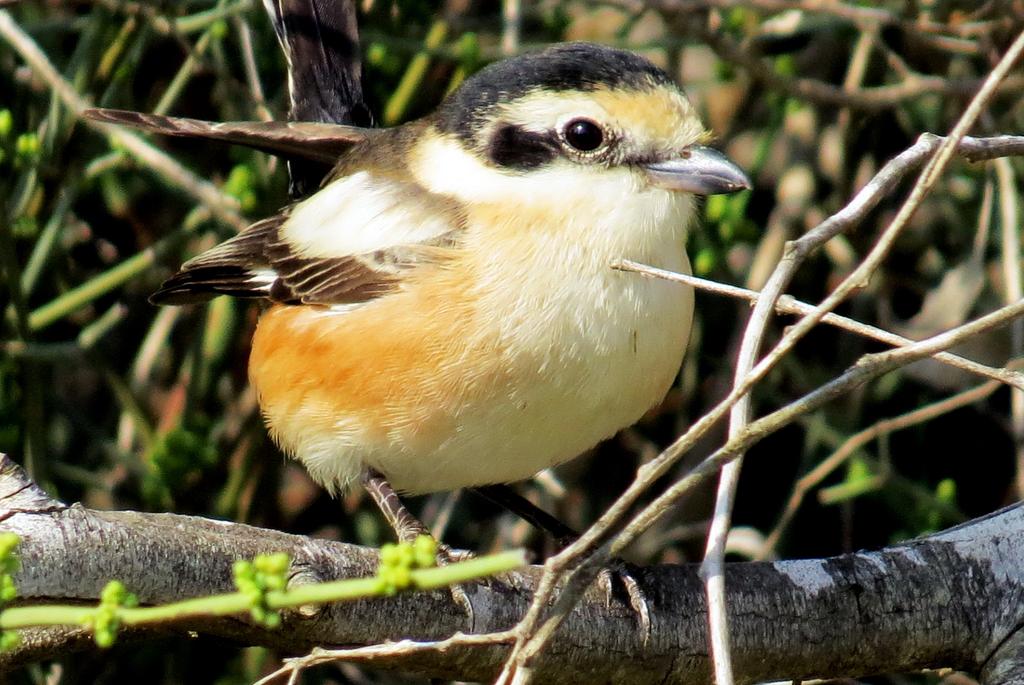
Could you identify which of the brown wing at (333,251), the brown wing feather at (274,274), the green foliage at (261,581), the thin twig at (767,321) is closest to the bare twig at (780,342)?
the thin twig at (767,321)

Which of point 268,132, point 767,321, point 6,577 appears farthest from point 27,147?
point 767,321

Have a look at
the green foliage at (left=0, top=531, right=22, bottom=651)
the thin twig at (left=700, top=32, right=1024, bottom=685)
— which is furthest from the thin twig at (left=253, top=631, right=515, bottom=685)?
the green foliage at (left=0, top=531, right=22, bottom=651)

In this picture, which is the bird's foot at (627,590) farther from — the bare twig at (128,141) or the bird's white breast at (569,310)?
the bare twig at (128,141)

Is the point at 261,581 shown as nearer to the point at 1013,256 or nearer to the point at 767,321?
the point at 767,321

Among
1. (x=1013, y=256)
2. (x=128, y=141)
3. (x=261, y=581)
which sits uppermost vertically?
(x=1013, y=256)

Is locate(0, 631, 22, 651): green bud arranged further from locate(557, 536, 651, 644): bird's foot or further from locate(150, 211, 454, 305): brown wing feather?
locate(150, 211, 454, 305): brown wing feather

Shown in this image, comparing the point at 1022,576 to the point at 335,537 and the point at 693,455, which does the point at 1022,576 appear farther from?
the point at 335,537
